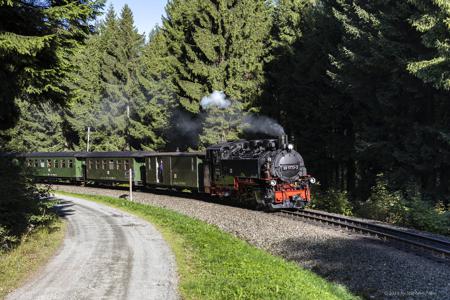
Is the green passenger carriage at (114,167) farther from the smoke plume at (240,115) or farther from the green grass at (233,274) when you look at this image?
the green grass at (233,274)

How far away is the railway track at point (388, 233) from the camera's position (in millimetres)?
13114

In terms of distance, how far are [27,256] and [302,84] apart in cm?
2339

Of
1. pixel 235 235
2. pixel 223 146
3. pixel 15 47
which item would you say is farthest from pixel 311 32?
pixel 15 47

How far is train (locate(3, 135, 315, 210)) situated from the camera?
20562 millimetres

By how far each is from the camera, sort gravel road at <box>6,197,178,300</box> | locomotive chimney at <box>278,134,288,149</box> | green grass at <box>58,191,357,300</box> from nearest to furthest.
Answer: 1. green grass at <box>58,191,357,300</box>
2. gravel road at <box>6,197,178,300</box>
3. locomotive chimney at <box>278,134,288,149</box>

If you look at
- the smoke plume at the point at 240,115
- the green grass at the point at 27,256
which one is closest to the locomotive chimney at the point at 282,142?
the green grass at the point at 27,256

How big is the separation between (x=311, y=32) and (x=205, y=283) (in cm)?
2466

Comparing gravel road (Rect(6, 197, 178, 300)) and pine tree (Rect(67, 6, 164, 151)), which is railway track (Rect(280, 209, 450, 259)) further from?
pine tree (Rect(67, 6, 164, 151))

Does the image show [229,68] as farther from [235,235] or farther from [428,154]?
[235,235]

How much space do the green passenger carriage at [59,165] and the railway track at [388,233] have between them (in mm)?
24086

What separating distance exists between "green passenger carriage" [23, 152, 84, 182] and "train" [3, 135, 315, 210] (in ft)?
18.9

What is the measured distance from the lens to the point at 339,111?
28562 millimetres

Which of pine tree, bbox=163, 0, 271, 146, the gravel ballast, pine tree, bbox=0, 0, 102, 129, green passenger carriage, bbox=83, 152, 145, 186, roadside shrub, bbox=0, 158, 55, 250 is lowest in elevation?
the gravel ballast

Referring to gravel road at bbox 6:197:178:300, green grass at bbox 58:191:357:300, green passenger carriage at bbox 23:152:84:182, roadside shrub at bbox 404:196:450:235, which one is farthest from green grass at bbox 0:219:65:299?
green passenger carriage at bbox 23:152:84:182
